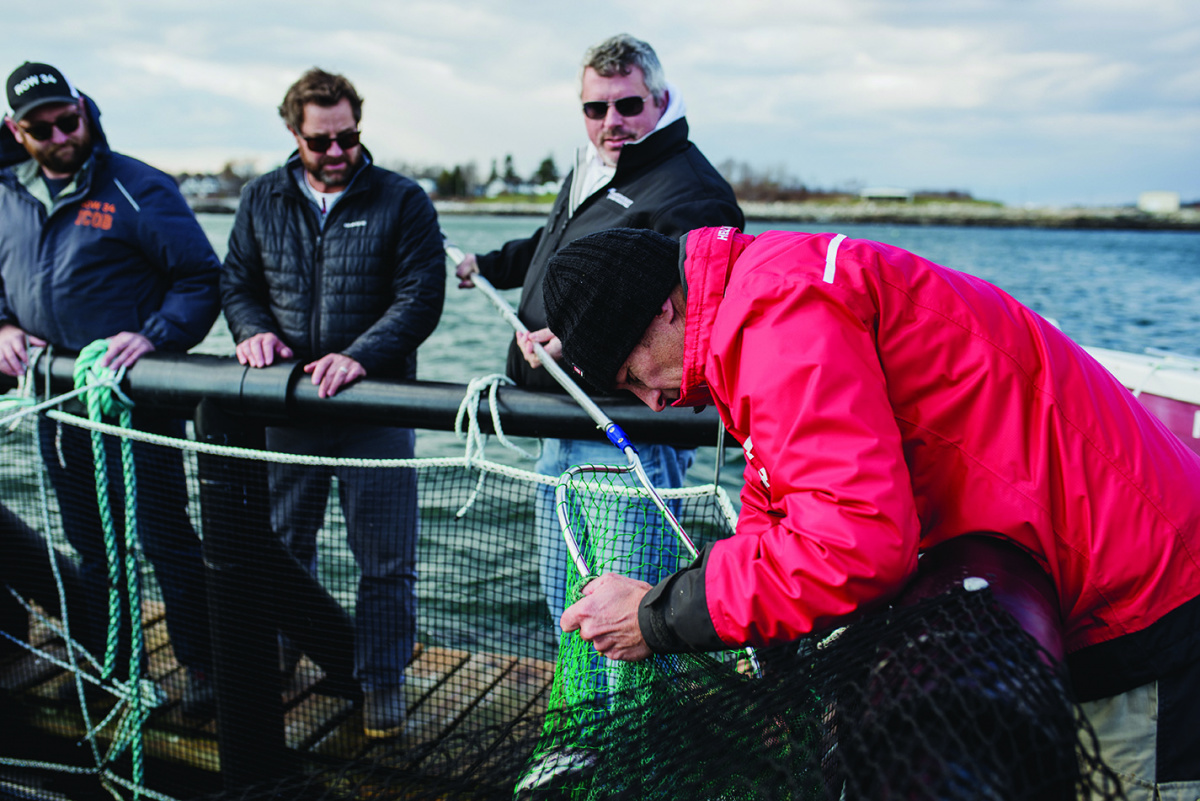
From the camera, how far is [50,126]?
3135 mm

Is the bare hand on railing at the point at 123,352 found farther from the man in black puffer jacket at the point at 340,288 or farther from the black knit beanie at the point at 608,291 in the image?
the black knit beanie at the point at 608,291

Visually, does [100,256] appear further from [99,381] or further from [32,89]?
[99,381]

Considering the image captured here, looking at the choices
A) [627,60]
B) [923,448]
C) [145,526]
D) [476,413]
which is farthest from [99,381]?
[923,448]

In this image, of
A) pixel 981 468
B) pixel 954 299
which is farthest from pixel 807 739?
pixel 954 299

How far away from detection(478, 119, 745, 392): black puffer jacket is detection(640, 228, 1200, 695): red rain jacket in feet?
4.03

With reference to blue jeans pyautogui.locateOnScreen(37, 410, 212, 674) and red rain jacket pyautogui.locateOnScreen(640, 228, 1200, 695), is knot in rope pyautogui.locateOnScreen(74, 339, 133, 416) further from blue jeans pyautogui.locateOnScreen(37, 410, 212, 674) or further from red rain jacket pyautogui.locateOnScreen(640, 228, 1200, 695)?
red rain jacket pyautogui.locateOnScreen(640, 228, 1200, 695)

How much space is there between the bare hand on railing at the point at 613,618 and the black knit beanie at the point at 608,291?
1.39ft

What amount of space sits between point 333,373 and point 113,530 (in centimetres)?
116

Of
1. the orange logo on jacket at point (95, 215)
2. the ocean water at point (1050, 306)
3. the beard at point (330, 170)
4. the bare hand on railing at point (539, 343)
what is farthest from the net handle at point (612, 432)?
the orange logo on jacket at point (95, 215)

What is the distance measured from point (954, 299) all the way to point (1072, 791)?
744 mm

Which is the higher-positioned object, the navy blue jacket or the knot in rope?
the navy blue jacket

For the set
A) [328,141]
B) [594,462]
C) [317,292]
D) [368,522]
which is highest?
[328,141]

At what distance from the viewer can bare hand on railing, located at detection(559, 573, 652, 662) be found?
1.52m

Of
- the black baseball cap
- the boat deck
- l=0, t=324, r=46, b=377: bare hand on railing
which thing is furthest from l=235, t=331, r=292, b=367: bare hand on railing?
the black baseball cap
